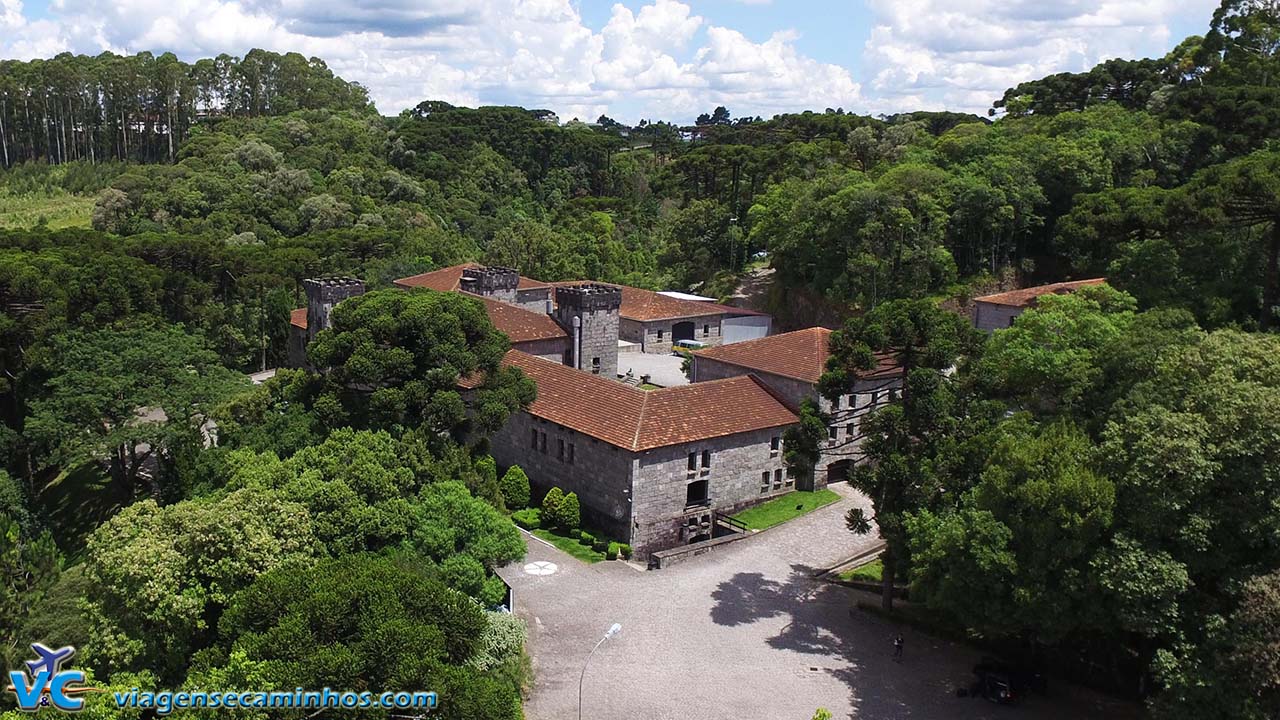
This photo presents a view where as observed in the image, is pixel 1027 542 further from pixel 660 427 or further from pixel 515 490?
pixel 515 490

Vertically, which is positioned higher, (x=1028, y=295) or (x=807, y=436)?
(x=1028, y=295)

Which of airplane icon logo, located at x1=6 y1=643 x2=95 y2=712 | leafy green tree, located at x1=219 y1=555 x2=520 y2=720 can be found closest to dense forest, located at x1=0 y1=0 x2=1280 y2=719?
leafy green tree, located at x1=219 y1=555 x2=520 y2=720

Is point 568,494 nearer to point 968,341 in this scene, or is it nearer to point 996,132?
point 968,341

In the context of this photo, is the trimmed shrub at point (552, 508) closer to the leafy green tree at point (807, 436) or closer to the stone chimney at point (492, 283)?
the leafy green tree at point (807, 436)

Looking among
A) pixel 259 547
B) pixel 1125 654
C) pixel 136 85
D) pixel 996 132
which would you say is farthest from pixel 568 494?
pixel 136 85

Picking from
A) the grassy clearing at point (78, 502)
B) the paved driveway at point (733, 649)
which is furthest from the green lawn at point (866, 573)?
the grassy clearing at point (78, 502)

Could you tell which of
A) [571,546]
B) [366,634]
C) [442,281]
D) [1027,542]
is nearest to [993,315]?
[571,546]
